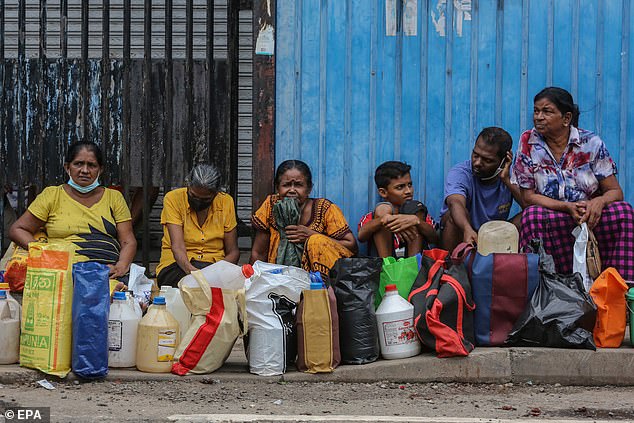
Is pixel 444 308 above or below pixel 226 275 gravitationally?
below

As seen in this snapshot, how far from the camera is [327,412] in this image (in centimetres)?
414

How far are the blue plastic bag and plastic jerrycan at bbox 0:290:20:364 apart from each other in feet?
1.28

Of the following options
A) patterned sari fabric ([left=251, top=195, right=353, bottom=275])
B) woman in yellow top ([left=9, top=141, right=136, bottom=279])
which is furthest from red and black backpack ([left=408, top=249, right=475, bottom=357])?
woman in yellow top ([left=9, top=141, right=136, bottom=279])

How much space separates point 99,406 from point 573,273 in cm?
265

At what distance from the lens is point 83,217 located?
19.2 ft

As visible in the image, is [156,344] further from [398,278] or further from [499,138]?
[499,138]

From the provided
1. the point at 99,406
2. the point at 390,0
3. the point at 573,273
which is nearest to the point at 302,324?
the point at 99,406

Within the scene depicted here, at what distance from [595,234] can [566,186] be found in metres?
0.35

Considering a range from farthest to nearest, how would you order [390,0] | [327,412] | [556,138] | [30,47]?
[30,47] → [390,0] → [556,138] → [327,412]

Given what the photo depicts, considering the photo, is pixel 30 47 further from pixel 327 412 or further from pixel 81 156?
pixel 327 412

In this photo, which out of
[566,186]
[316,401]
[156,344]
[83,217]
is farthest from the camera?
[83,217]

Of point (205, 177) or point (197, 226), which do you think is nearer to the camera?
point (205, 177)

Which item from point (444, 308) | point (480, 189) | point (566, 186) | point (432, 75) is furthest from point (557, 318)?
point (432, 75)

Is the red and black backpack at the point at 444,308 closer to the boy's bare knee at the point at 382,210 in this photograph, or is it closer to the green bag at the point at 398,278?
the green bag at the point at 398,278
